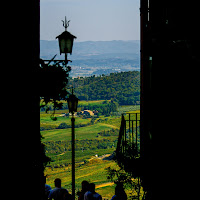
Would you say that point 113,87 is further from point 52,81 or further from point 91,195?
point 52,81

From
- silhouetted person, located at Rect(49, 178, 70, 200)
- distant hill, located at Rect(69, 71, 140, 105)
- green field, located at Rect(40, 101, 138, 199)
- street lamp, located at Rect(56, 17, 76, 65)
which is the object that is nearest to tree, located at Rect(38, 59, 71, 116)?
silhouetted person, located at Rect(49, 178, 70, 200)

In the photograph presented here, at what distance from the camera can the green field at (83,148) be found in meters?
89.9

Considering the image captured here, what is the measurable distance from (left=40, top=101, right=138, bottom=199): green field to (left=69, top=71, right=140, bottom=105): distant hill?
280 inches

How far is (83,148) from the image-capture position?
431ft

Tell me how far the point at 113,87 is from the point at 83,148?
167 feet

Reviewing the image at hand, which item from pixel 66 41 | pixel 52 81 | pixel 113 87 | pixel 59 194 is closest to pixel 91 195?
pixel 59 194

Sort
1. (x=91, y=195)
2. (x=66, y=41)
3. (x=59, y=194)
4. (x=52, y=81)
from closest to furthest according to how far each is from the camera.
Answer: (x=52, y=81), (x=91, y=195), (x=59, y=194), (x=66, y=41)

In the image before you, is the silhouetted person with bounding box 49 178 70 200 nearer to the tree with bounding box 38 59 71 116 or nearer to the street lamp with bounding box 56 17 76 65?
the tree with bounding box 38 59 71 116

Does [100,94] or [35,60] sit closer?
[35,60]

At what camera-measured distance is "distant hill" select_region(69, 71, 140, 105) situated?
166812 mm
